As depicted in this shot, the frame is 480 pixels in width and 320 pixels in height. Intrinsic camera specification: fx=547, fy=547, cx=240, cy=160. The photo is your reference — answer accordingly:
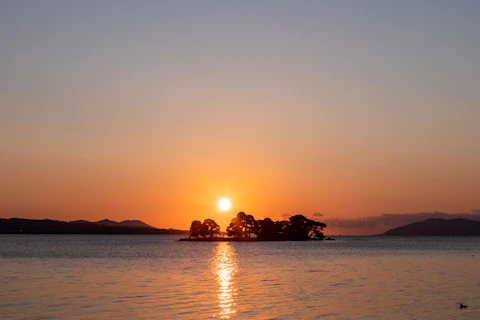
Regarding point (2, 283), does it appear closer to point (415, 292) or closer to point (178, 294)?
point (178, 294)

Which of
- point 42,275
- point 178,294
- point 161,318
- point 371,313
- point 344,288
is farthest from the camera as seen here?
point 42,275

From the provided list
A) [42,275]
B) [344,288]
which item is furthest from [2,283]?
[344,288]

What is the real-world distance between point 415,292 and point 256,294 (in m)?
16.7

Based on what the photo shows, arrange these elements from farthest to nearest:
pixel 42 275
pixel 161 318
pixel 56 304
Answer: pixel 42 275 → pixel 56 304 → pixel 161 318

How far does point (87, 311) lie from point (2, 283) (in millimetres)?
25197

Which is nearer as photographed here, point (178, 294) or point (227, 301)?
point (227, 301)

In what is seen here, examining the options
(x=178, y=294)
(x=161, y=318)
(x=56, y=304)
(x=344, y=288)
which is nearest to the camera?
(x=161, y=318)

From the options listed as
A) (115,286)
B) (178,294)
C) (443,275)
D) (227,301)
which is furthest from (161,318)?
(443,275)

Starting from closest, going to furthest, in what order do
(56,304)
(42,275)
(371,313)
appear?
(371,313)
(56,304)
(42,275)

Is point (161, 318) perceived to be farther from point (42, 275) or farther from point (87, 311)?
point (42, 275)

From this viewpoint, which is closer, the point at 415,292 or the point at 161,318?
the point at 161,318

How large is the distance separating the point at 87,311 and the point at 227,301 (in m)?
12.7

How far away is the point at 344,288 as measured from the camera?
60562mm

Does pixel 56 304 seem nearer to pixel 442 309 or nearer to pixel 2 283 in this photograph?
pixel 2 283
